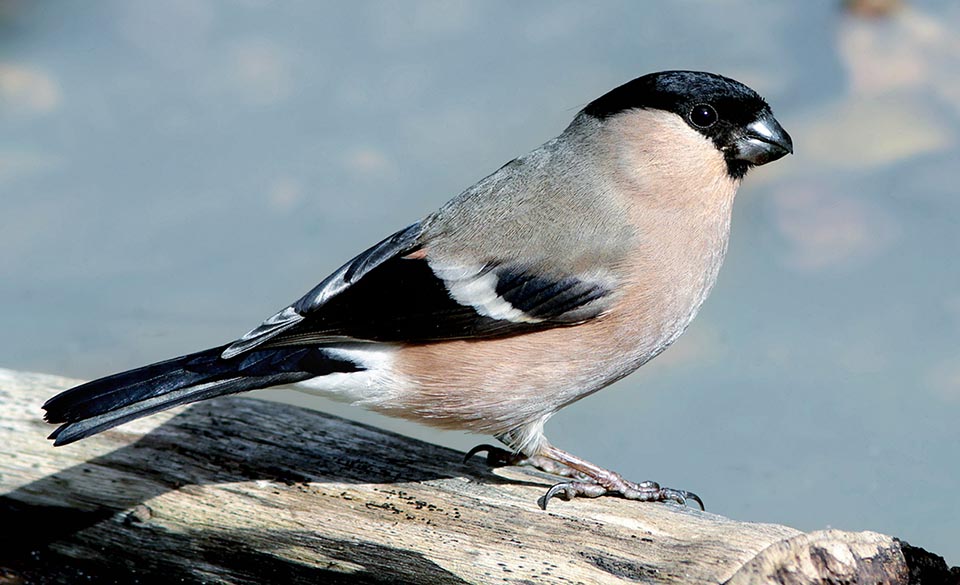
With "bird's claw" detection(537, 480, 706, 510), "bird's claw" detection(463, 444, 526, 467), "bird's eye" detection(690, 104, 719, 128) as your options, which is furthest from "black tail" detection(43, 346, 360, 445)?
"bird's eye" detection(690, 104, 719, 128)

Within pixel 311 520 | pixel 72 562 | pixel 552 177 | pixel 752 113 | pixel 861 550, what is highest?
pixel 752 113

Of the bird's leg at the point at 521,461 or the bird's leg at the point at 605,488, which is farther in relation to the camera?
the bird's leg at the point at 521,461

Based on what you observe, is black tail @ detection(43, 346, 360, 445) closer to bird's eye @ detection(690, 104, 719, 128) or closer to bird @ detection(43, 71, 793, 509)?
bird @ detection(43, 71, 793, 509)

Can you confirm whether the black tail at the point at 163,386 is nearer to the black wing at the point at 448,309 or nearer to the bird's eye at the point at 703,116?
the black wing at the point at 448,309

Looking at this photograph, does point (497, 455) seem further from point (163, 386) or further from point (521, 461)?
point (163, 386)

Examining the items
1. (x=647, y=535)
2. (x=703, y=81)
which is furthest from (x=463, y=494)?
(x=703, y=81)

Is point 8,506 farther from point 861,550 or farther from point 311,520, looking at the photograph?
point 861,550

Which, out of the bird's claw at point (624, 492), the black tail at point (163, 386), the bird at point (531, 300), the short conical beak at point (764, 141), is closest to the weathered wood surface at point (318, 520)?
the bird's claw at point (624, 492)

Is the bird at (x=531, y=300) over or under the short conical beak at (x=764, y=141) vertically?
under
